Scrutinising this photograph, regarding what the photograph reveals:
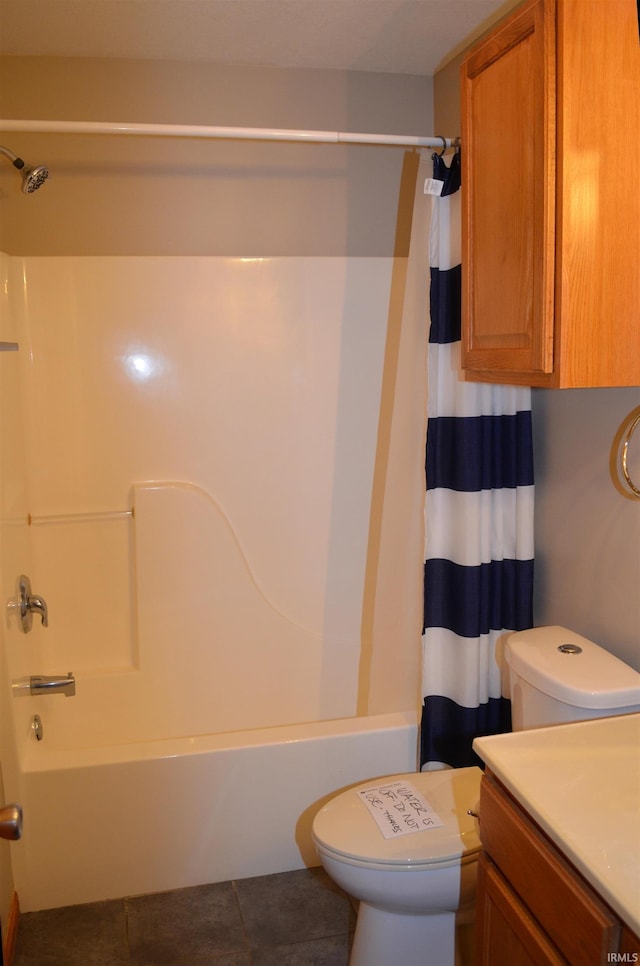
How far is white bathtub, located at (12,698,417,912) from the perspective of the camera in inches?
87.8

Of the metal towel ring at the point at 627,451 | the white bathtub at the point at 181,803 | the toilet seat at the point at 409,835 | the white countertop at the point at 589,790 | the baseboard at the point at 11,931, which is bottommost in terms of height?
the baseboard at the point at 11,931

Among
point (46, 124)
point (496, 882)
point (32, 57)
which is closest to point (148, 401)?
point (46, 124)

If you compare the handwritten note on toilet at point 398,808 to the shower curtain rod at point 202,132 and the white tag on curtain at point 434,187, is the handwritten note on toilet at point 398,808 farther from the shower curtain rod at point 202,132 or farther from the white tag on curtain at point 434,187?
the shower curtain rod at point 202,132

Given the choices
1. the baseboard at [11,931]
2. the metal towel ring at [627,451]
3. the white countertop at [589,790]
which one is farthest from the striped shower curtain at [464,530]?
the baseboard at [11,931]

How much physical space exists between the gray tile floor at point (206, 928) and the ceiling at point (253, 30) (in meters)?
2.48

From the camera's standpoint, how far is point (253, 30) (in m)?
2.37

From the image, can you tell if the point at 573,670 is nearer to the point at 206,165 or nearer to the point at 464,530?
the point at 464,530

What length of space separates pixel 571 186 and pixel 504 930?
4.33ft

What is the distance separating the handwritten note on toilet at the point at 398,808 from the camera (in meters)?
1.81

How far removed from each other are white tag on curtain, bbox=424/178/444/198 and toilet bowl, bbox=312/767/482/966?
1.47 meters

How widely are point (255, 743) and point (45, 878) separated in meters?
0.68

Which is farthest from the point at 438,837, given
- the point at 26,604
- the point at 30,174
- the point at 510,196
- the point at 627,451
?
the point at 30,174

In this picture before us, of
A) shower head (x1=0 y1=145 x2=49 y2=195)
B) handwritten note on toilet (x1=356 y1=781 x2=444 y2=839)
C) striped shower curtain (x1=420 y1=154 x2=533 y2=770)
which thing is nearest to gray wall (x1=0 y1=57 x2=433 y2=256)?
shower head (x1=0 y1=145 x2=49 y2=195)

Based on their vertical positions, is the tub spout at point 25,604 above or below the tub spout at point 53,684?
above
